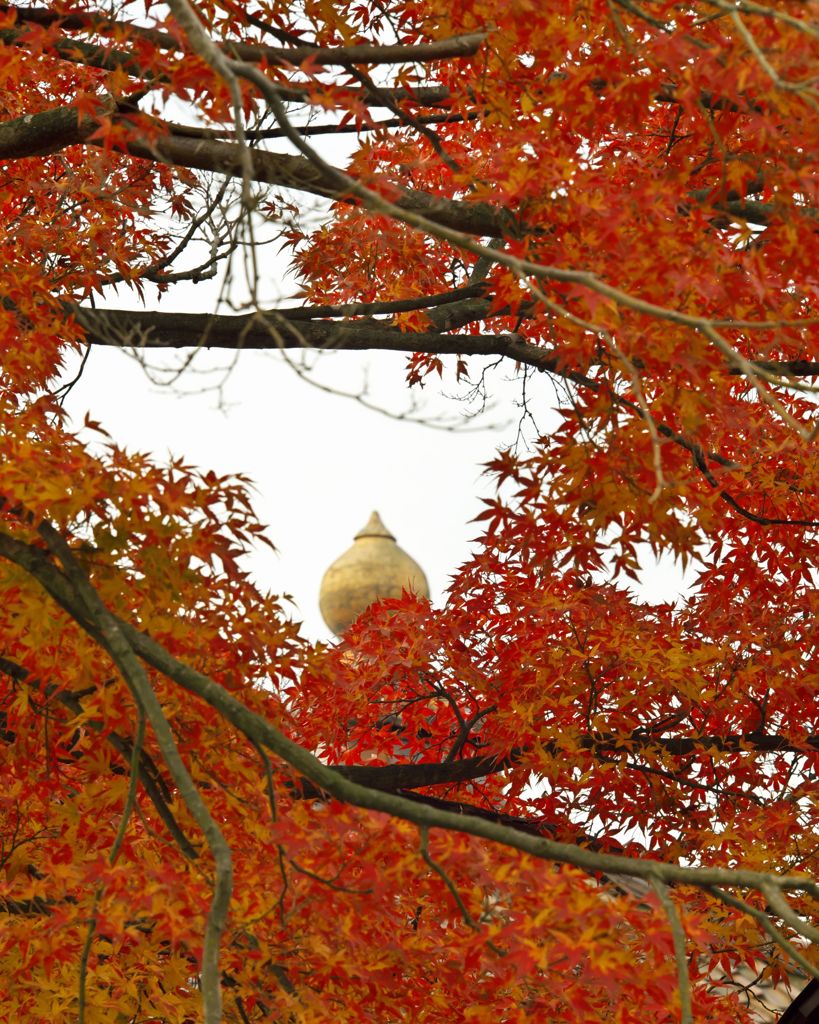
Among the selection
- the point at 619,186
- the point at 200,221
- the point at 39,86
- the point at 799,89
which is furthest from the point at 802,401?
the point at 39,86

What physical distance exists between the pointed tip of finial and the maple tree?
55.5ft

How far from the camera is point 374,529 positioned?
2369 cm

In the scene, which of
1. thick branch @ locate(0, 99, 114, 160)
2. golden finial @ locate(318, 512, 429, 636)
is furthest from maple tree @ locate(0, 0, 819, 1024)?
golden finial @ locate(318, 512, 429, 636)

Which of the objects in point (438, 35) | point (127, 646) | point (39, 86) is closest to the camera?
point (127, 646)

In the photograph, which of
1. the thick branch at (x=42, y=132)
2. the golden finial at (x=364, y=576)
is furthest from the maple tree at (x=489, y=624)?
the golden finial at (x=364, y=576)

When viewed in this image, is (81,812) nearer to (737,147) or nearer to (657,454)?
(657,454)

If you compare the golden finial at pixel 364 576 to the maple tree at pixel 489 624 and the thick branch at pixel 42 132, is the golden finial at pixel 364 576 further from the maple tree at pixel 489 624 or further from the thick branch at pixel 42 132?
the thick branch at pixel 42 132

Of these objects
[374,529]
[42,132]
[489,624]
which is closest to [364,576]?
[374,529]

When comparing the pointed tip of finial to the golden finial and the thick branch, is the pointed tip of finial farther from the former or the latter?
the thick branch

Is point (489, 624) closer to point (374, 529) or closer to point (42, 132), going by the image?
point (42, 132)

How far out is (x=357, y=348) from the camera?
284 inches

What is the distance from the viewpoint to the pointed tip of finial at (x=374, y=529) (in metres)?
23.6

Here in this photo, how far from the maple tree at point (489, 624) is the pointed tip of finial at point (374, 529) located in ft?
55.5

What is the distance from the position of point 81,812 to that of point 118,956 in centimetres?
69
